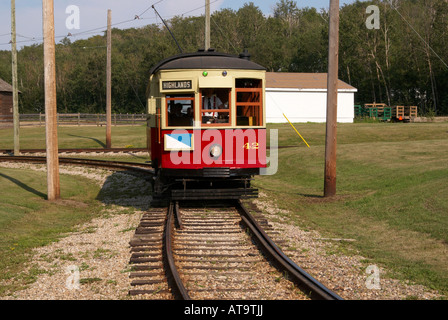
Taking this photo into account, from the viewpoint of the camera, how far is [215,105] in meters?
12.7

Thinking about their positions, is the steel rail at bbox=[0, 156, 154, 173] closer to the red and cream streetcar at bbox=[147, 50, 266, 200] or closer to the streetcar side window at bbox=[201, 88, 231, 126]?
the red and cream streetcar at bbox=[147, 50, 266, 200]

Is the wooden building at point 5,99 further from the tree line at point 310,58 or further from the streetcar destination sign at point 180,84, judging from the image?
the streetcar destination sign at point 180,84

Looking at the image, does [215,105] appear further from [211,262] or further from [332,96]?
[211,262]

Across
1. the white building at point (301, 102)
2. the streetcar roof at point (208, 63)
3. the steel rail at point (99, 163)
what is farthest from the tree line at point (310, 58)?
the streetcar roof at point (208, 63)

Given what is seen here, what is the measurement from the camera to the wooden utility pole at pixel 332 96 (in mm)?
15062

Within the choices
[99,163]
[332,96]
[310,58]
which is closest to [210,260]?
Answer: [332,96]

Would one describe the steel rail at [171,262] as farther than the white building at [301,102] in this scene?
No

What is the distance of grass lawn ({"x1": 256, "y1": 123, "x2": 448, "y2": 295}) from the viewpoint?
30.4 feet

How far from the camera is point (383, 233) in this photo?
36.2ft

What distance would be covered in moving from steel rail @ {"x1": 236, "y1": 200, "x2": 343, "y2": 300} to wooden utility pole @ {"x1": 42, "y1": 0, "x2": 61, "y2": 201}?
7349mm

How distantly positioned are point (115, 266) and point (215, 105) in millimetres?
5357

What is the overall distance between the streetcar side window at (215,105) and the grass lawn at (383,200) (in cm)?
289
